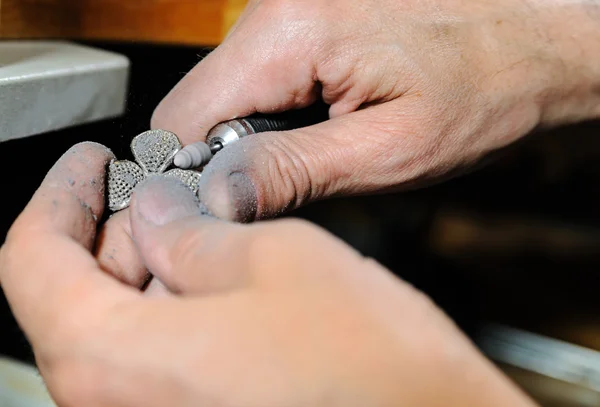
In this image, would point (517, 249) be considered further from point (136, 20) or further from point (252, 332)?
point (252, 332)

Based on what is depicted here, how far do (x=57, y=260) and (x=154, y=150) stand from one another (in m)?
0.19

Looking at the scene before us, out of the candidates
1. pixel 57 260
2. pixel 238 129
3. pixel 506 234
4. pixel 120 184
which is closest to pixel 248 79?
pixel 238 129

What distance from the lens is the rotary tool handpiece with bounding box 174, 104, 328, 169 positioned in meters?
0.52

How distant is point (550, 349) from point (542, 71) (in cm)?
73

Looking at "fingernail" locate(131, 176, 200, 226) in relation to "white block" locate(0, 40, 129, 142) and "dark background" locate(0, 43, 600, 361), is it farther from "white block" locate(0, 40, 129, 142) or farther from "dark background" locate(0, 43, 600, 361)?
"dark background" locate(0, 43, 600, 361)

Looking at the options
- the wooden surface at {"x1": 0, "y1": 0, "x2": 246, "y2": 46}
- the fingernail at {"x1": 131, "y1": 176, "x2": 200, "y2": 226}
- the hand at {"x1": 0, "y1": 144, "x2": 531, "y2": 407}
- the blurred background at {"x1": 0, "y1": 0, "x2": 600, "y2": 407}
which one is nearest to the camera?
the hand at {"x1": 0, "y1": 144, "x2": 531, "y2": 407}

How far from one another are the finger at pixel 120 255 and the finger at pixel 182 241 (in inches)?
2.2

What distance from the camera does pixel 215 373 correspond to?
11.7 inches

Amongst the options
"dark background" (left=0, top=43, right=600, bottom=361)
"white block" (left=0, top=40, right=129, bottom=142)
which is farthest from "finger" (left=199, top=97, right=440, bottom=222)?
"dark background" (left=0, top=43, right=600, bottom=361)

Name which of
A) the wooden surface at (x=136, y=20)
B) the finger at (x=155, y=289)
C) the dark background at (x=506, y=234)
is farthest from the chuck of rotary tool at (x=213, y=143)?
the dark background at (x=506, y=234)

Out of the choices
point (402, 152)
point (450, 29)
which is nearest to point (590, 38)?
point (450, 29)

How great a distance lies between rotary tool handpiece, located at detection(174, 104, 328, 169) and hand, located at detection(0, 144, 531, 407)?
15 cm

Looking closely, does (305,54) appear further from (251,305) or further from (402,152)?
(251,305)

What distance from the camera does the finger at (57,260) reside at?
354 mm
